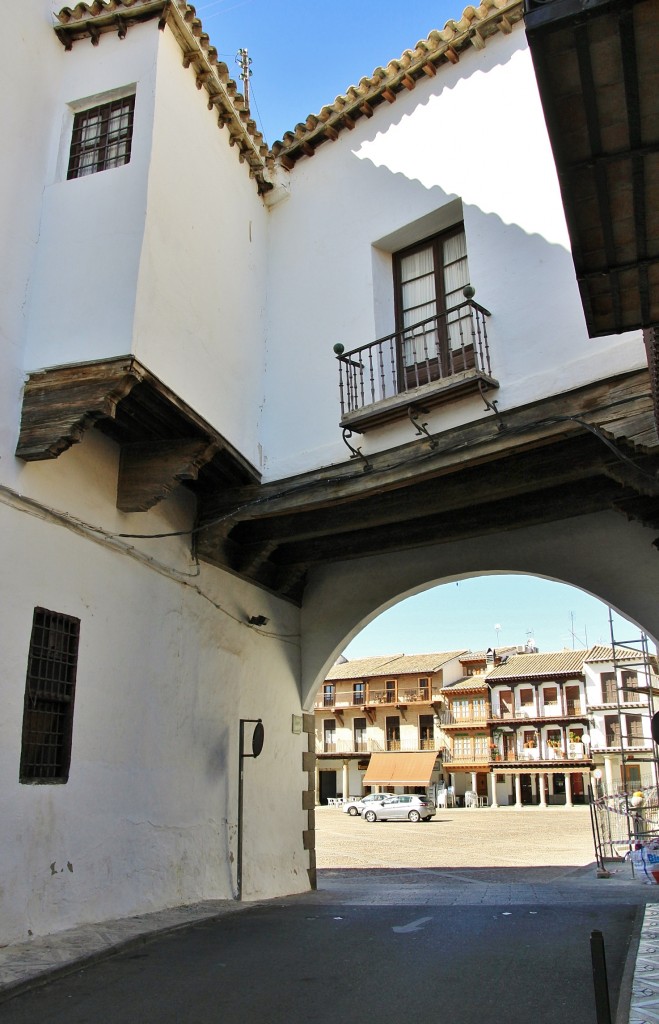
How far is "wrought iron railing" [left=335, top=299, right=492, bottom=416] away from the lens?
805 cm

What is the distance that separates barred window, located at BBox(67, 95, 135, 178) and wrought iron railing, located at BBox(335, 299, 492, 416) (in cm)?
280

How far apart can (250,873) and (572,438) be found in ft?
19.7

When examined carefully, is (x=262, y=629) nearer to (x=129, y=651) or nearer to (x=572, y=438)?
(x=129, y=651)

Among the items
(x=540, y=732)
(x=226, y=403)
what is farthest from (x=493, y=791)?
(x=226, y=403)

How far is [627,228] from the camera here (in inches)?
151

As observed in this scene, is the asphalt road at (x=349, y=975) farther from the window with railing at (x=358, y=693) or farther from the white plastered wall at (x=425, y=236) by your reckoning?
the window with railing at (x=358, y=693)

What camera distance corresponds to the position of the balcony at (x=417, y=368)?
7.52 meters

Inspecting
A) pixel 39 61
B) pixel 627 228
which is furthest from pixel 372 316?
pixel 627 228

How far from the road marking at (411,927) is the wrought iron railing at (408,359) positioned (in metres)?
4.69

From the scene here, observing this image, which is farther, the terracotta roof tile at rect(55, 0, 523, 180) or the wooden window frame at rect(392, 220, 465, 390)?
the wooden window frame at rect(392, 220, 465, 390)

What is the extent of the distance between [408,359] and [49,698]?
16.0 feet

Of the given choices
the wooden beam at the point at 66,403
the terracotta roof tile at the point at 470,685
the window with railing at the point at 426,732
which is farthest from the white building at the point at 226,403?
the window with railing at the point at 426,732

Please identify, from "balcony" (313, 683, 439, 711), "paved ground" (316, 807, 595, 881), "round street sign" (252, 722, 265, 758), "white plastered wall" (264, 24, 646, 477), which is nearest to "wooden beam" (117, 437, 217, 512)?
"white plastered wall" (264, 24, 646, 477)

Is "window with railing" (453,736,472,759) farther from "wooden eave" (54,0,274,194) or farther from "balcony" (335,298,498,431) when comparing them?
"wooden eave" (54,0,274,194)
